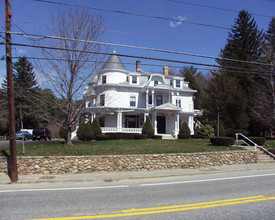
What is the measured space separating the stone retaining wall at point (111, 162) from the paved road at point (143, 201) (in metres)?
2.00

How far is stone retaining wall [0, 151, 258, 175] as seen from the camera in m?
11.1

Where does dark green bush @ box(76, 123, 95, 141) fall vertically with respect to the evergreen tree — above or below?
below

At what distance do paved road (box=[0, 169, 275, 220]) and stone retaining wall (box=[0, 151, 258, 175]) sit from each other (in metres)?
2.00

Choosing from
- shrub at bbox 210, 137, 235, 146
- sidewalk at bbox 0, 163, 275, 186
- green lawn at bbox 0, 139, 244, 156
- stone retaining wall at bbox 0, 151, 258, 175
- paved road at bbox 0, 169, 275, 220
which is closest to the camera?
paved road at bbox 0, 169, 275, 220

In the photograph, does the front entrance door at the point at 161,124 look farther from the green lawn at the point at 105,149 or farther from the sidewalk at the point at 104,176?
the sidewalk at the point at 104,176

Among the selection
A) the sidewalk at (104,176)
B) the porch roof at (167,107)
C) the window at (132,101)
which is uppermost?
the window at (132,101)

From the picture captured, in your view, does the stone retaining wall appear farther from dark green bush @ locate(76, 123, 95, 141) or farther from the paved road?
dark green bush @ locate(76, 123, 95, 141)

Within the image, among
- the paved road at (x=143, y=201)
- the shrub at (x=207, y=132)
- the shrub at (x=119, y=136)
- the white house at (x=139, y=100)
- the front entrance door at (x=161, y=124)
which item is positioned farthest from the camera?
the front entrance door at (x=161, y=124)

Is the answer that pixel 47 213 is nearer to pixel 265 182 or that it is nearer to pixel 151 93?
pixel 265 182

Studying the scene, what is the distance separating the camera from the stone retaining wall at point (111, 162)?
11070 mm

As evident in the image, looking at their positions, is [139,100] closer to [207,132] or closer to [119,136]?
[119,136]

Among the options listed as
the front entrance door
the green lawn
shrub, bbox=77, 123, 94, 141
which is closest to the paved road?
the green lawn

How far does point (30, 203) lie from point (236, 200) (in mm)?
5812

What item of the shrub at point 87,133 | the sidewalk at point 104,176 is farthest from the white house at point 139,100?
the sidewalk at point 104,176
